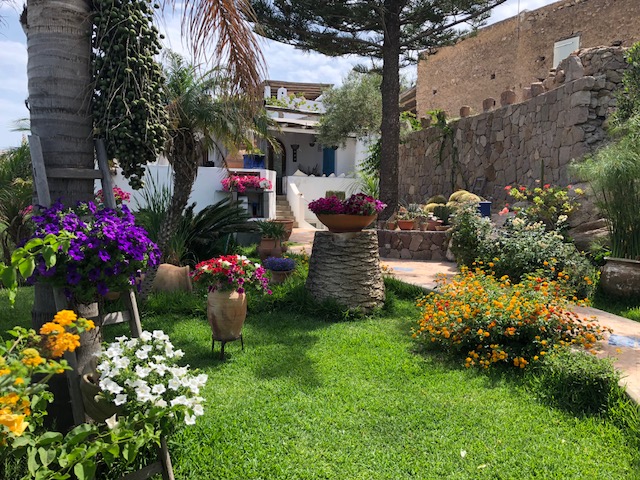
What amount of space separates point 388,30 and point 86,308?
27.6 feet

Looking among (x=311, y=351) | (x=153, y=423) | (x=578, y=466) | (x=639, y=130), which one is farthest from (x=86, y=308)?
(x=639, y=130)

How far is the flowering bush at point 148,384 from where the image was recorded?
6.17 feet

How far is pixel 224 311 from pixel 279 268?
2.70 m

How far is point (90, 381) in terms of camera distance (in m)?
2.23

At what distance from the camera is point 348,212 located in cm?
518

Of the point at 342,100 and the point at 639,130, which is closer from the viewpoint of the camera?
the point at 639,130

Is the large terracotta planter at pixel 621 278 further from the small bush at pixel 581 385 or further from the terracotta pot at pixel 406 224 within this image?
the terracotta pot at pixel 406 224

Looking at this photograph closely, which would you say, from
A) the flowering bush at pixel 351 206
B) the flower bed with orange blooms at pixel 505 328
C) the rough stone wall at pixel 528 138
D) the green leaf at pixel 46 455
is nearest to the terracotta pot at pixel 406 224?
the rough stone wall at pixel 528 138

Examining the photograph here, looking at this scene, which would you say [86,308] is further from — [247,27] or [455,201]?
[455,201]

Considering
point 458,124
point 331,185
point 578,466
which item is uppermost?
point 458,124

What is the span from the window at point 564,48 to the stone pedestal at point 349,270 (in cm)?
1150

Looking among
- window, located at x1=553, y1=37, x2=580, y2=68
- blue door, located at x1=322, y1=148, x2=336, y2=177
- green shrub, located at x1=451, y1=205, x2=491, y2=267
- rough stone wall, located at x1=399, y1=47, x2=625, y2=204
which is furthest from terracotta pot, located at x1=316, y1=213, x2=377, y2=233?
blue door, located at x1=322, y1=148, x2=336, y2=177

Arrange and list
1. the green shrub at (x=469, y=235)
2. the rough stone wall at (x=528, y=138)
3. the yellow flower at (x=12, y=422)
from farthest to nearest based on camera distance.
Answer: the rough stone wall at (x=528, y=138)
the green shrub at (x=469, y=235)
the yellow flower at (x=12, y=422)

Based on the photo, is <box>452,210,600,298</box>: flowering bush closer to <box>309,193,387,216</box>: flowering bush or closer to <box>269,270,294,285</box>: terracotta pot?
<box>309,193,387,216</box>: flowering bush
